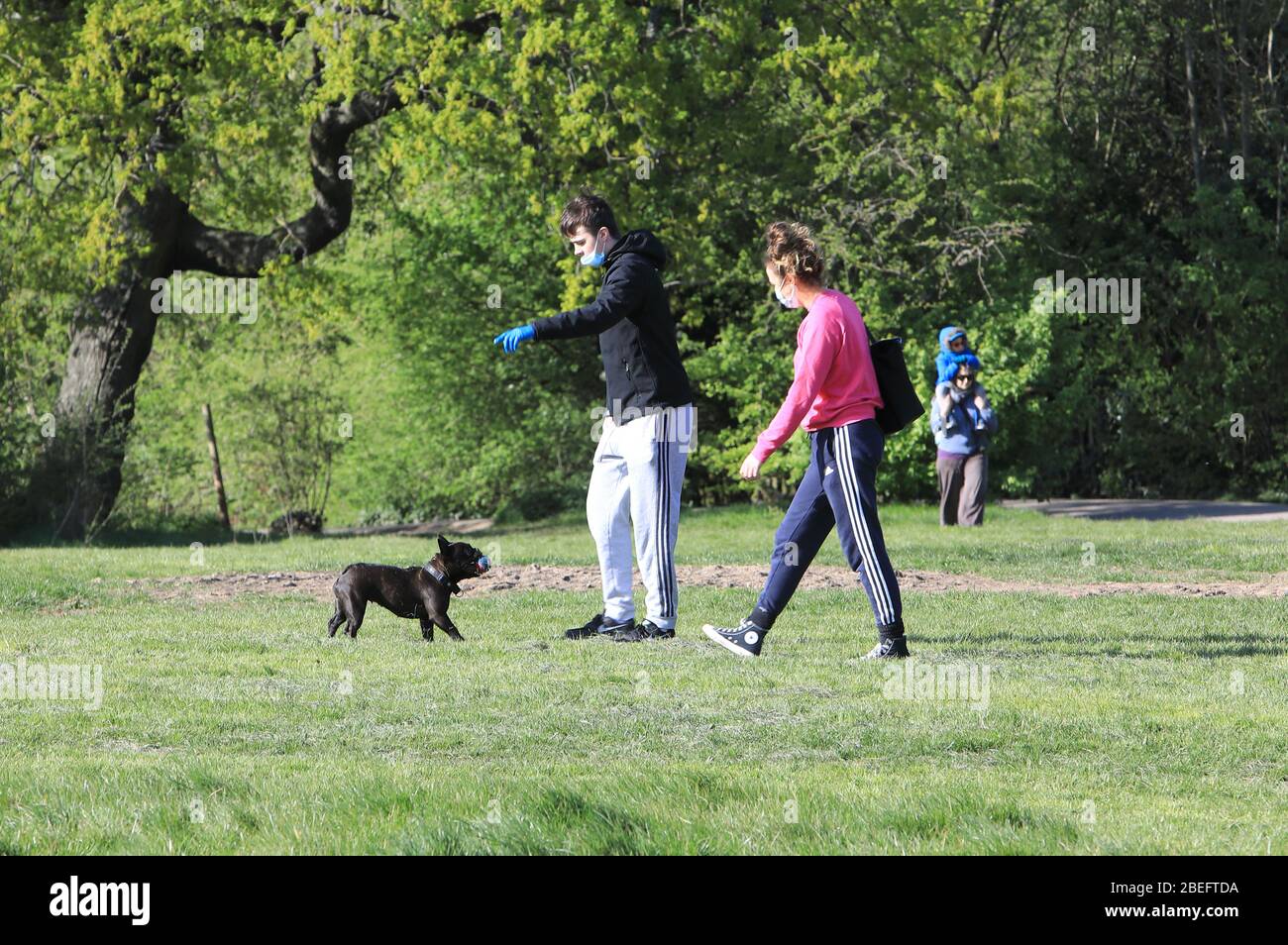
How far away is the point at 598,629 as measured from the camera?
9938mm

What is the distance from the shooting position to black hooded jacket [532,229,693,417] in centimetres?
925

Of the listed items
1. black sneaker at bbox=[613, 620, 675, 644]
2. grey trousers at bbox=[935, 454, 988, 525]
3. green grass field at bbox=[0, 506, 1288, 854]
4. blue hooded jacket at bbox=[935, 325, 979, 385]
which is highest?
blue hooded jacket at bbox=[935, 325, 979, 385]

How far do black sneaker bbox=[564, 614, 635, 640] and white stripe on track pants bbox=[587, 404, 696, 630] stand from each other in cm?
5

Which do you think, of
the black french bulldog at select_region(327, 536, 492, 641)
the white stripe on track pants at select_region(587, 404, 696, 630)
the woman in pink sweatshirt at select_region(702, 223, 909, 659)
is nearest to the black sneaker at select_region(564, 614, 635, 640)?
the white stripe on track pants at select_region(587, 404, 696, 630)

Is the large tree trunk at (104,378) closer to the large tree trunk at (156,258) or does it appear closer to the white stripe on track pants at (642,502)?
the large tree trunk at (156,258)

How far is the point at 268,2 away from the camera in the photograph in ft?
70.4

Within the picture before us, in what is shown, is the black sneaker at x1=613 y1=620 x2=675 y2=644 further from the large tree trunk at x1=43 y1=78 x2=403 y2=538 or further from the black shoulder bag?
the large tree trunk at x1=43 y1=78 x2=403 y2=538

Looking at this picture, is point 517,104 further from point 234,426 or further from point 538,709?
point 538,709

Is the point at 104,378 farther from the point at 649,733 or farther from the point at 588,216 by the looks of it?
the point at 649,733

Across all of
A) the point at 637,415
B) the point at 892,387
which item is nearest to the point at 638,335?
the point at 637,415

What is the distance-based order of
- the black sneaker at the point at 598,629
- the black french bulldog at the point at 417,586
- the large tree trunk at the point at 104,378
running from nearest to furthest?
the black french bulldog at the point at 417,586
the black sneaker at the point at 598,629
the large tree trunk at the point at 104,378

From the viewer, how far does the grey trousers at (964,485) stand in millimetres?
19344

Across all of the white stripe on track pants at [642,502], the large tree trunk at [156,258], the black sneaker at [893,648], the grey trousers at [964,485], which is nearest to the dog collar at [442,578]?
the white stripe on track pants at [642,502]

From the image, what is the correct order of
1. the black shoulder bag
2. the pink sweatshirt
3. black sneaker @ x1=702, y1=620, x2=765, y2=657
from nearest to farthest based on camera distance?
the pink sweatshirt → the black shoulder bag → black sneaker @ x1=702, y1=620, x2=765, y2=657
